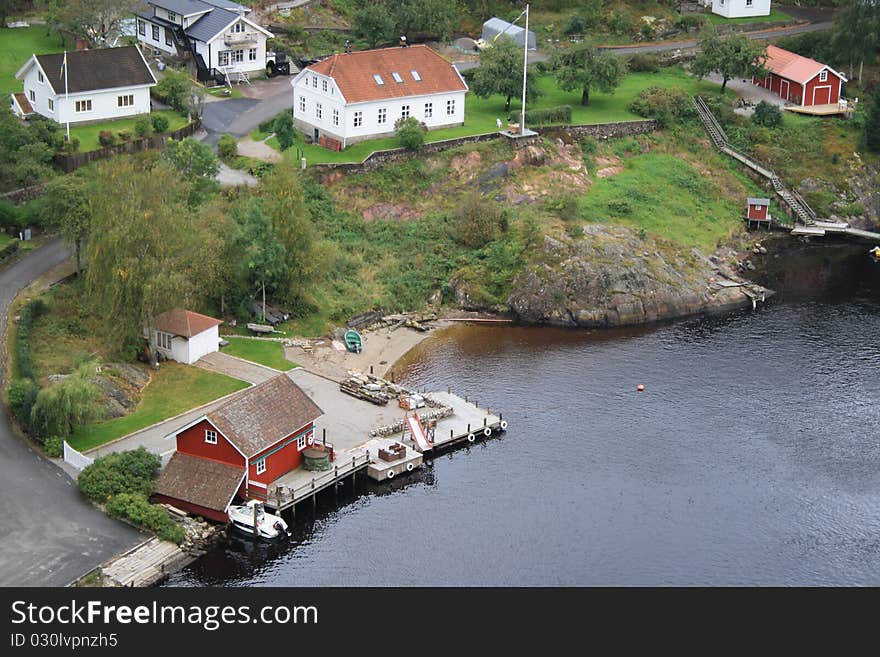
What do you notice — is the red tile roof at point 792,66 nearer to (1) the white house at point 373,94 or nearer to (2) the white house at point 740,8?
(2) the white house at point 740,8

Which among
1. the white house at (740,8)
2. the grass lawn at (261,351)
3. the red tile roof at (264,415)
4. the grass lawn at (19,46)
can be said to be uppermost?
the white house at (740,8)

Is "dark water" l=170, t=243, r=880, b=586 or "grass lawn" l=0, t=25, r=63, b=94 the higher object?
"grass lawn" l=0, t=25, r=63, b=94

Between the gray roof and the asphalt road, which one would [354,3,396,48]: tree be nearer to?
the gray roof

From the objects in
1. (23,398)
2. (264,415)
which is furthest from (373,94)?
(23,398)

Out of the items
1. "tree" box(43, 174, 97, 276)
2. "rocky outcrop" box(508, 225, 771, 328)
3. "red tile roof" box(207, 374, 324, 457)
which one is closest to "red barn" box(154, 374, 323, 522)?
"red tile roof" box(207, 374, 324, 457)

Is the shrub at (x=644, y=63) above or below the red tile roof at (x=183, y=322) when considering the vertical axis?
above

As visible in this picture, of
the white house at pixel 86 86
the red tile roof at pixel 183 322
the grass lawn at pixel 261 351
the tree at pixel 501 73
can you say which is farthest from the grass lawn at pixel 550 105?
the red tile roof at pixel 183 322

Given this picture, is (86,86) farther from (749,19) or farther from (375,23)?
(749,19)
